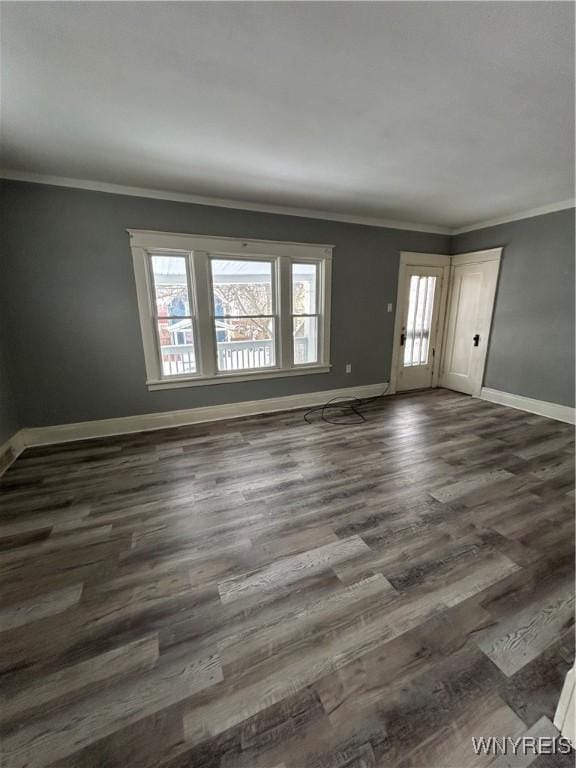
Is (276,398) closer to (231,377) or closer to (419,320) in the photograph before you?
(231,377)

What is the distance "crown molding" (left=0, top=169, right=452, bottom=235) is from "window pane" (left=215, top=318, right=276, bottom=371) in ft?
4.42

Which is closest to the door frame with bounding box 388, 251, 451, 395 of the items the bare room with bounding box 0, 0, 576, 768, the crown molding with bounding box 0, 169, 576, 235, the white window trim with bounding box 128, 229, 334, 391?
the bare room with bounding box 0, 0, 576, 768

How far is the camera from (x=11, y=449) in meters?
2.85

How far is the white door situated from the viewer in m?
4.44

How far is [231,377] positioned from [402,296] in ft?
9.95

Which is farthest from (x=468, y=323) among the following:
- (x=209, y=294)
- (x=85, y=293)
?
(x=85, y=293)

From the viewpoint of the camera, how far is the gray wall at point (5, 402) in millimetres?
2791

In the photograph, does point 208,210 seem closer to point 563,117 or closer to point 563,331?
point 563,117

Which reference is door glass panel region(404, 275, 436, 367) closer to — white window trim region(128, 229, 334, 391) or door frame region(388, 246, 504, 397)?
door frame region(388, 246, 504, 397)

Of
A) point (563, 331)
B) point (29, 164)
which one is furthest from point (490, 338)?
point (29, 164)

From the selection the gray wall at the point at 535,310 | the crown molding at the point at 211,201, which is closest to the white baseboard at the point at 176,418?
the gray wall at the point at 535,310

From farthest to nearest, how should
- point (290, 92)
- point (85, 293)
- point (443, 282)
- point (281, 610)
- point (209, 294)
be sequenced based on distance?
1. point (443, 282)
2. point (209, 294)
3. point (85, 293)
4. point (290, 92)
5. point (281, 610)

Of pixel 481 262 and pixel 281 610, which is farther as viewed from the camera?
pixel 481 262

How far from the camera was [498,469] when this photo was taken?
263 cm
